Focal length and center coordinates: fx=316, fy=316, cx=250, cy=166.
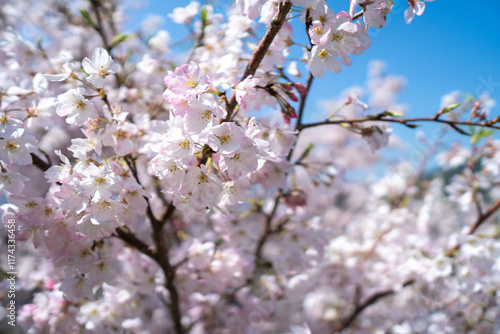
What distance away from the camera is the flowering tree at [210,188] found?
1.03m

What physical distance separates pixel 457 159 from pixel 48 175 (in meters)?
3.11

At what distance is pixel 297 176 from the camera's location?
1.92 m

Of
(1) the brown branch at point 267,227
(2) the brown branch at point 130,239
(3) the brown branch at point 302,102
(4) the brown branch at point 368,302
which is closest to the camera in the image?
(2) the brown branch at point 130,239

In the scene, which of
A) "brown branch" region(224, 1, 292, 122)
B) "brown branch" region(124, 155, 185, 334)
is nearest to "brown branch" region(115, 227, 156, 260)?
"brown branch" region(124, 155, 185, 334)

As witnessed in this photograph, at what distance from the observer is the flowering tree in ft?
3.38

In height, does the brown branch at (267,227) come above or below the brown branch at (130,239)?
above

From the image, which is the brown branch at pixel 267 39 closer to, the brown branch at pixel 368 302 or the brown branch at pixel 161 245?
the brown branch at pixel 161 245

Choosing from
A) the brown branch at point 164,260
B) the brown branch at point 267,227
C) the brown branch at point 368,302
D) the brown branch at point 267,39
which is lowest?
→ the brown branch at point 368,302

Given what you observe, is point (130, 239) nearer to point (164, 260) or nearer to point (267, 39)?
point (164, 260)

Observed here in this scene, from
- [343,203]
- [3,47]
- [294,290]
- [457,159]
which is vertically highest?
[343,203]

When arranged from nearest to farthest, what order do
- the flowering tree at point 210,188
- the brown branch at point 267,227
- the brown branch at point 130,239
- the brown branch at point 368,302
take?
the flowering tree at point 210,188 → the brown branch at point 130,239 → the brown branch at point 267,227 → the brown branch at point 368,302

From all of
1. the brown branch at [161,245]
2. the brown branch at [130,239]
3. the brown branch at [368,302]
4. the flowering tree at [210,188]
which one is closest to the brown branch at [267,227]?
the flowering tree at [210,188]

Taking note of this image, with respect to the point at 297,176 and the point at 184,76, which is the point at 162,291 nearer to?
the point at 297,176

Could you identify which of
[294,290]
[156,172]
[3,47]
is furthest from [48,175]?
[294,290]
